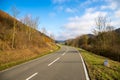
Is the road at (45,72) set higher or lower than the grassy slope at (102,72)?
higher

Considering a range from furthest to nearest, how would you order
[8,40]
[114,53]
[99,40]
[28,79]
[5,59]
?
[99,40] → [114,53] → [8,40] → [5,59] → [28,79]

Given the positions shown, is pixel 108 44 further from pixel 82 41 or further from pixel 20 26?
pixel 82 41

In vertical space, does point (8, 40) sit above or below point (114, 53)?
above

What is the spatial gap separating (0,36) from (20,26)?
16.4 metres

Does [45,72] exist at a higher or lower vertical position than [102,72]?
higher

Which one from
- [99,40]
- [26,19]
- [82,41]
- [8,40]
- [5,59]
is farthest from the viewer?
[82,41]

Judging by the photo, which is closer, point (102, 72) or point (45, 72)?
point (45, 72)

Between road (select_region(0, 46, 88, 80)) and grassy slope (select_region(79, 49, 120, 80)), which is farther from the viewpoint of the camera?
grassy slope (select_region(79, 49, 120, 80))

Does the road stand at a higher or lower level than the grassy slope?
higher

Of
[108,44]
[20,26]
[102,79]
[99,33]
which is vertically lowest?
[102,79]

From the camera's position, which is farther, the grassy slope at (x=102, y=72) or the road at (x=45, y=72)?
the grassy slope at (x=102, y=72)

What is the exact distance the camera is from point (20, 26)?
140 ft

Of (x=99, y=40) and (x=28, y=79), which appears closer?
(x=28, y=79)

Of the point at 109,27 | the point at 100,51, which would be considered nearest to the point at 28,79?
the point at 100,51
